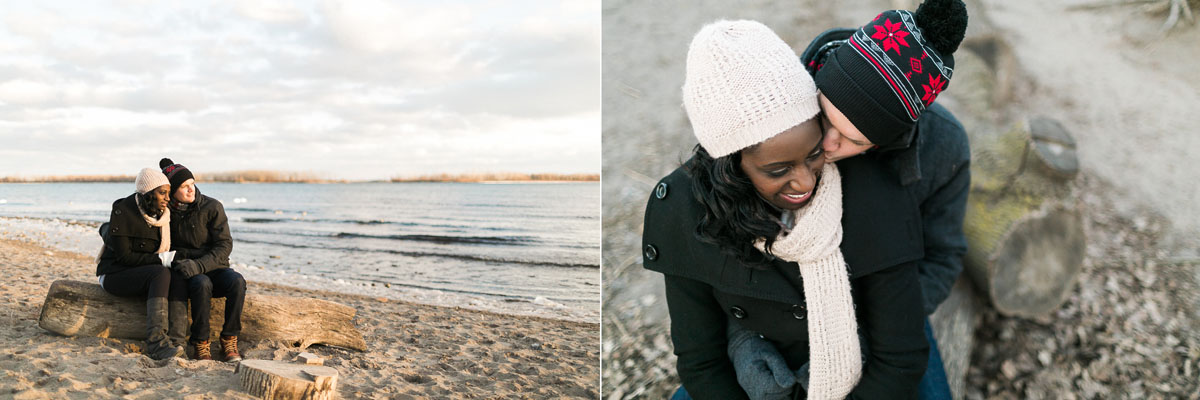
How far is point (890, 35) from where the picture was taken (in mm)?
1104

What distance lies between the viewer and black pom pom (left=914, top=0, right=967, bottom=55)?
1.08 metres

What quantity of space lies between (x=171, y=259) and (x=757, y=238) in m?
2.58

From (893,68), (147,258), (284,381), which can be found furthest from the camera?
(147,258)

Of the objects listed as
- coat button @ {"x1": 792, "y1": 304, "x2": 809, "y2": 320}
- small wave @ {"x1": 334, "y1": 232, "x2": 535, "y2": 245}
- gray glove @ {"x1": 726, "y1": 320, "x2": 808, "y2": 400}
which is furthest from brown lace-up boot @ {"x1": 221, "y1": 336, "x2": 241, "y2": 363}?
small wave @ {"x1": 334, "y1": 232, "x2": 535, "y2": 245}

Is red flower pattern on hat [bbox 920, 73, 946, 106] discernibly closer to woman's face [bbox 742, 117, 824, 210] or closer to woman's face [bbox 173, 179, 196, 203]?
woman's face [bbox 742, 117, 824, 210]

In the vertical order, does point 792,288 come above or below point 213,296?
above

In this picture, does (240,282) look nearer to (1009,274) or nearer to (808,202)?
(808,202)

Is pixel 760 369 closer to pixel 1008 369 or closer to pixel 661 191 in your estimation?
pixel 661 191

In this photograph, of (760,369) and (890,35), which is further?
(760,369)

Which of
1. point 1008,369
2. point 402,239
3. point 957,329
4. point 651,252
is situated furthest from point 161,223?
point 402,239

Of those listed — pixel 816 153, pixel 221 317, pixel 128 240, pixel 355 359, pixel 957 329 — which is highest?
pixel 816 153

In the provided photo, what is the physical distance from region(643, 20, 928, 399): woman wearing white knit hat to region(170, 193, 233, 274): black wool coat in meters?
2.25

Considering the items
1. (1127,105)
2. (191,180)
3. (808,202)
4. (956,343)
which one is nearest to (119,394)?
(191,180)

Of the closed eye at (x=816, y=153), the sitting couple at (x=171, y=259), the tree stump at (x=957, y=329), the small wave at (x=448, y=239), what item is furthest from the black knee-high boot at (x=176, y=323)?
the small wave at (x=448, y=239)
